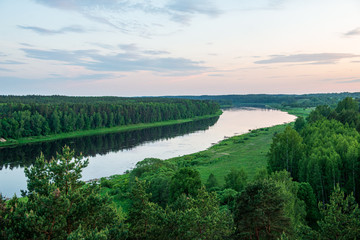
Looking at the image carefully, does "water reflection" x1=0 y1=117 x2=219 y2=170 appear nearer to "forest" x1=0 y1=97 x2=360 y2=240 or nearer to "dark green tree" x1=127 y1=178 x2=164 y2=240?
"forest" x1=0 y1=97 x2=360 y2=240

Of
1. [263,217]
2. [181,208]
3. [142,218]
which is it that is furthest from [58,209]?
[263,217]

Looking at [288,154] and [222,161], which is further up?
[288,154]

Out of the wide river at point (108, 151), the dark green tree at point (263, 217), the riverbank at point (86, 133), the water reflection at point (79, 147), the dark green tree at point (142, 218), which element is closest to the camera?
the dark green tree at point (142, 218)

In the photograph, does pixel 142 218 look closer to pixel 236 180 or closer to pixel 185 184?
pixel 185 184

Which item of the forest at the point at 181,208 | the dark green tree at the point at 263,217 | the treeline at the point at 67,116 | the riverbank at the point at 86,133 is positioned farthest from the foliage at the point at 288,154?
the treeline at the point at 67,116

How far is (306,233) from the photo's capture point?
586 inches

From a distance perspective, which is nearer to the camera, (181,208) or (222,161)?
(181,208)

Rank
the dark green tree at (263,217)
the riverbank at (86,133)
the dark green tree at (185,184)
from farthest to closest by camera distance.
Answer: the riverbank at (86,133)
the dark green tree at (185,184)
the dark green tree at (263,217)

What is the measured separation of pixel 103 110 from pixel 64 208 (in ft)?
386

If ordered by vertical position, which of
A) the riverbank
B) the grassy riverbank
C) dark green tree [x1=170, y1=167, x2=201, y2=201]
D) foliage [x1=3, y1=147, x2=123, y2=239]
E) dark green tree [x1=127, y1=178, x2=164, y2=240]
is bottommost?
the grassy riverbank

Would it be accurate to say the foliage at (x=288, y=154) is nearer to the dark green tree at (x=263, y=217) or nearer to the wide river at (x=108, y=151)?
the dark green tree at (x=263, y=217)

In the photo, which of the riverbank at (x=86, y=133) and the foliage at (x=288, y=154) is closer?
the foliage at (x=288, y=154)

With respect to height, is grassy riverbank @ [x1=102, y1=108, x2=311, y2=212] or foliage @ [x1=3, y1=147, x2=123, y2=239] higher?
foliage @ [x1=3, y1=147, x2=123, y2=239]

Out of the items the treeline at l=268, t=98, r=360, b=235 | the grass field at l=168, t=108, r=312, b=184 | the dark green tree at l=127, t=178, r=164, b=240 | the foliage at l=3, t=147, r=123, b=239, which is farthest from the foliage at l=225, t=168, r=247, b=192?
the foliage at l=3, t=147, r=123, b=239
